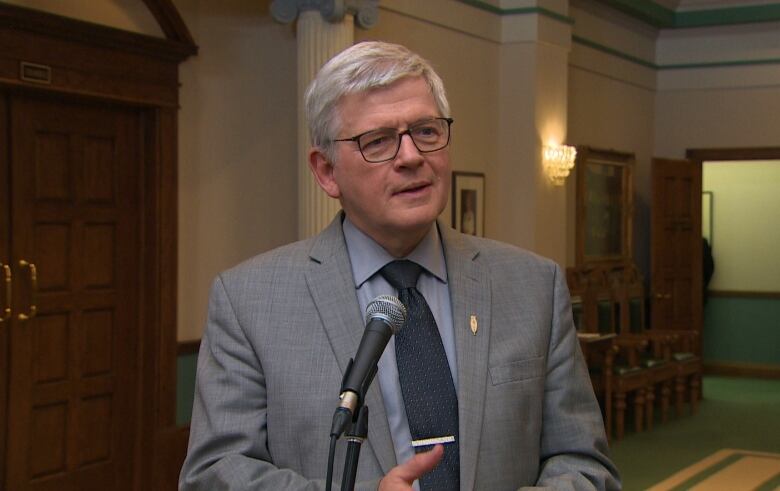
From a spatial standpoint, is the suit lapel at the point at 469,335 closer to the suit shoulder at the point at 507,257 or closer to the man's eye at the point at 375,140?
the suit shoulder at the point at 507,257

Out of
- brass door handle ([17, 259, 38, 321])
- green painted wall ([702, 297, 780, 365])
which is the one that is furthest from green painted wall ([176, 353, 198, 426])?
green painted wall ([702, 297, 780, 365])

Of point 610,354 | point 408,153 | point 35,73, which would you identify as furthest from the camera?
point 610,354

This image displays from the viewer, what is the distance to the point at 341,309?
1882 mm

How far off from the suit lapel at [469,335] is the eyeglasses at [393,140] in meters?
0.25

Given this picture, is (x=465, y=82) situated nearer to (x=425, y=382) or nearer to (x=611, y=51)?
(x=611, y=51)

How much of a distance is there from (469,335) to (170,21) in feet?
14.5

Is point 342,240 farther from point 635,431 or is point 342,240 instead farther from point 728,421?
point 728,421

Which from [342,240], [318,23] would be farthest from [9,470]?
[342,240]

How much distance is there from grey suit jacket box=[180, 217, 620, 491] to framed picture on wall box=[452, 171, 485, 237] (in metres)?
6.14

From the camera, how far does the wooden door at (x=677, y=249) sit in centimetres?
1082

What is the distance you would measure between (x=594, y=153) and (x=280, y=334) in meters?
8.60

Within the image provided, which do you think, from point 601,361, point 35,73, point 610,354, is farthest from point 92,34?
point 601,361

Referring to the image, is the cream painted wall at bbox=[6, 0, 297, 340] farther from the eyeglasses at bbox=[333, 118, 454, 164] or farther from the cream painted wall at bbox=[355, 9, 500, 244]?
the eyeglasses at bbox=[333, 118, 454, 164]

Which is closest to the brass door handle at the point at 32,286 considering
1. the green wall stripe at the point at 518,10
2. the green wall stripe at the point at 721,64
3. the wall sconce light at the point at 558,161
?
the green wall stripe at the point at 518,10
